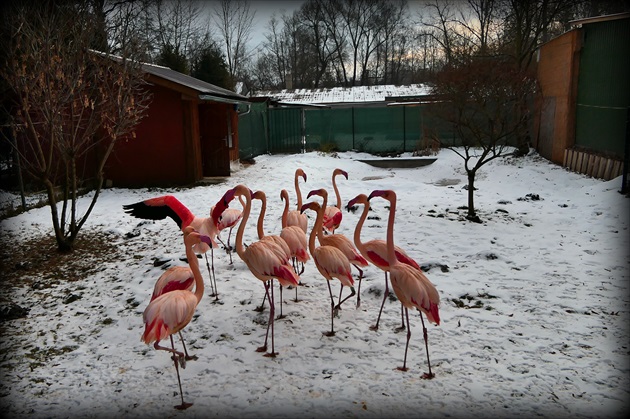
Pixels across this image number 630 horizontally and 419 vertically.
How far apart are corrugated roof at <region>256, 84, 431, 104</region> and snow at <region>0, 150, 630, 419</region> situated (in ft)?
60.9

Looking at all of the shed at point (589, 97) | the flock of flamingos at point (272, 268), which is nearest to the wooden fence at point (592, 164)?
the shed at point (589, 97)

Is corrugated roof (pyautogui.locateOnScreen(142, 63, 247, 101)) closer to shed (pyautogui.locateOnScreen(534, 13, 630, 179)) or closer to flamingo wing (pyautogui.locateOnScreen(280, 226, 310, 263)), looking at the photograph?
flamingo wing (pyautogui.locateOnScreen(280, 226, 310, 263))

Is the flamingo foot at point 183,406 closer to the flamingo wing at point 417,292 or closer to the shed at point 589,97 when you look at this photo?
the flamingo wing at point 417,292

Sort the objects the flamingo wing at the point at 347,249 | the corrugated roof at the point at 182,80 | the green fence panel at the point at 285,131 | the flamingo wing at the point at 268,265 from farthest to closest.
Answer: the green fence panel at the point at 285,131 < the corrugated roof at the point at 182,80 < the flamingo wing at the point at 347,249 < the flamingo wing at the point at 268,265

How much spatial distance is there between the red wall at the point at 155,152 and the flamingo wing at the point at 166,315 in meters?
9.59

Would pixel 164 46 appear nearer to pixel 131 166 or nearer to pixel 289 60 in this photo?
pixel 289 60

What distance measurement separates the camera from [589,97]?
1191 centimetres

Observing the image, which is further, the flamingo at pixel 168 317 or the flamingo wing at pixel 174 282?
the flamingo wing at pixel 174 282

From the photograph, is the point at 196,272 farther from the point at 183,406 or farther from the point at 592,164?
the point at 592,164

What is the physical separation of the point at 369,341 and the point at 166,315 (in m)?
2.01

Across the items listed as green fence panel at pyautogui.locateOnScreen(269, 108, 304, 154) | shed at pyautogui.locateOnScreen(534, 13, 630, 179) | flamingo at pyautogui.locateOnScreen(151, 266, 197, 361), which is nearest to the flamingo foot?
flamingo at pyautogui.locateOnScreen(151, 266, 197, 361)

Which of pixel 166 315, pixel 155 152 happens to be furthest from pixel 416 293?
pixel 155 152

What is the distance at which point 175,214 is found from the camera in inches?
225

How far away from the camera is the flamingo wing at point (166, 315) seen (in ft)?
11.4
